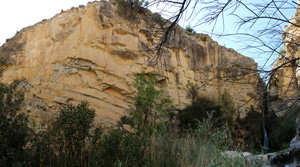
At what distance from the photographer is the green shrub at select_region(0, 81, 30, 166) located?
3317mm

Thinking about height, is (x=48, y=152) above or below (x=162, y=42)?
below

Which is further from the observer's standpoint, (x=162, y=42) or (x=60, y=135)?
(x=60, y=135)

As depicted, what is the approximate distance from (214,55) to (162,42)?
785 inches

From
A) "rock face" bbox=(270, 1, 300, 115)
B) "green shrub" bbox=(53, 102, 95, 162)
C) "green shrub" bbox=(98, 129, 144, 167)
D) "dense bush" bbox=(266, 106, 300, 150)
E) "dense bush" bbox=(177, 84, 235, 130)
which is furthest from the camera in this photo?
"dense bush" bbox=(177, 84, 235, 130)

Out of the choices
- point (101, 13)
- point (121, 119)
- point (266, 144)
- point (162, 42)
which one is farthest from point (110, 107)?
point (266, 144)

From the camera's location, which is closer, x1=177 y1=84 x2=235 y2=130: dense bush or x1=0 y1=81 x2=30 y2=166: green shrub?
x1=0 y1=81 x2=30 y2=166: green shrub

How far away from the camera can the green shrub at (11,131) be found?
131 inches

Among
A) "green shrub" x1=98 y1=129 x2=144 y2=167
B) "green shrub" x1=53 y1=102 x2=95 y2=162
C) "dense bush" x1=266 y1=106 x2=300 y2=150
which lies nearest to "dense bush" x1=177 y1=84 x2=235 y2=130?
"dense bush" x1=266 y1=106 x2=300 y2=150

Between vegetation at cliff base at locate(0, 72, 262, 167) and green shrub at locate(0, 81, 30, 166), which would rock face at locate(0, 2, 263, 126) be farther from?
vegetation at cliff base at locate(0, 72, 262, 167)

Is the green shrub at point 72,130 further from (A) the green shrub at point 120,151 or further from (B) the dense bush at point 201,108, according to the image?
(B) the dense bush at point 201,108

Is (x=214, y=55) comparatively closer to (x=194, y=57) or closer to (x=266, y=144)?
(x=194, y=57)

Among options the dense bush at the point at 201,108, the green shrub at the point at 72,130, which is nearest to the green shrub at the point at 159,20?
the green shrub at the point at 72,130

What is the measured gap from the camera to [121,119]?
13.6m

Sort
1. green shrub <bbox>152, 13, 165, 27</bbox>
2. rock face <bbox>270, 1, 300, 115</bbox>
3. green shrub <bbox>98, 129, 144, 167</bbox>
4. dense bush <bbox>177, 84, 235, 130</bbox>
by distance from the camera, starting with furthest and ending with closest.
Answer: dense bush <bbox>177, 84, 235, 130</bbox> < green shrub <bbox>98, 129, 144, 167</bbox> < green shrub <bbox>152, 13, 165, 27</bbox> < rock face <bbox>270, 1, 300, 115</bbox>
